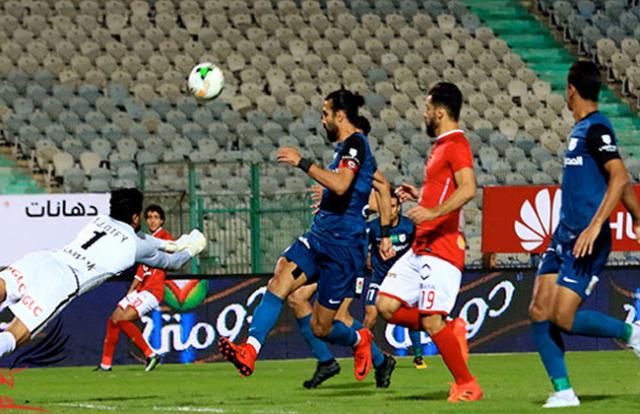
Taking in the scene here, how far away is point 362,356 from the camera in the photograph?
1274 centimetres

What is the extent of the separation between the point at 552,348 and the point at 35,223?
33.1 ft

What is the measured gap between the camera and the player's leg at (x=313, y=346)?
13320 millimetres

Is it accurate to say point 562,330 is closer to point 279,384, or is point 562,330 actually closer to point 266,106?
point 279,384

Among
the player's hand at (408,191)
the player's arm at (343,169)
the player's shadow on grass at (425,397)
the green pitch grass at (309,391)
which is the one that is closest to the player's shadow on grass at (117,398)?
the green pitch grass at (309,391)

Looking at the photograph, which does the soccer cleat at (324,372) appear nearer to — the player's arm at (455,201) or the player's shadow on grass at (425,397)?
the player's shadow on grass at (425,397)

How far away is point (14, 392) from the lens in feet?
45.8

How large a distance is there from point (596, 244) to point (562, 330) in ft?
1.95

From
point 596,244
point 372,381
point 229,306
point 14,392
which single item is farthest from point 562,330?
point 229,306

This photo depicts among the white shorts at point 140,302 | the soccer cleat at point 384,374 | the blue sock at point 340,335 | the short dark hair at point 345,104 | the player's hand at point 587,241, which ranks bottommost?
the white shorts at point 140,302

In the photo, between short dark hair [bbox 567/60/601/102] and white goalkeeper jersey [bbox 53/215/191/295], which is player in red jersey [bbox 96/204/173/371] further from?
short dark hair [bbox 567/60/601/102]

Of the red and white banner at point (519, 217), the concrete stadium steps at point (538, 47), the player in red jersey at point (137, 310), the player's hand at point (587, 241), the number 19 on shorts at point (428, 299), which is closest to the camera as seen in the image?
the player's hand at point (587, 241)

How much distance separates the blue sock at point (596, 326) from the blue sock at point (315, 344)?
3620mm

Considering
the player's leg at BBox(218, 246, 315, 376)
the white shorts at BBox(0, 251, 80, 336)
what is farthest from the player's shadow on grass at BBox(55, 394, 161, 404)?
the white shorts at BBox(0, 251, 80, 336)

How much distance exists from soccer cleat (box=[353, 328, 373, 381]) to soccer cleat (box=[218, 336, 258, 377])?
182 cm
